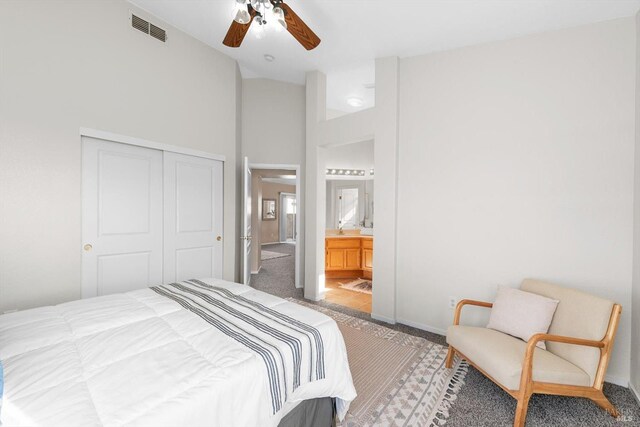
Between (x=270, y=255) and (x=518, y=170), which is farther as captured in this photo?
(x=270, y=255)

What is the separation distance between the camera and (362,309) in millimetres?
3680

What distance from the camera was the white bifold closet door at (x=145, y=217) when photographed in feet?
8.06

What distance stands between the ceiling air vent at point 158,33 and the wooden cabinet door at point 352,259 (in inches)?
158

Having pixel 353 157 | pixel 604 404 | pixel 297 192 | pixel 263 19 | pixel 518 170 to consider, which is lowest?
pixel 604 404

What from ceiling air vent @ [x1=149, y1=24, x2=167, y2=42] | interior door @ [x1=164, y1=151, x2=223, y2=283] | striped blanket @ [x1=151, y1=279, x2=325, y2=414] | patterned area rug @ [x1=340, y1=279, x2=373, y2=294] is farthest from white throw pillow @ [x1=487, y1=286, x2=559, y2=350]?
ceiling air vent @ [x1=149, y1=24, x2=167, y2=42]

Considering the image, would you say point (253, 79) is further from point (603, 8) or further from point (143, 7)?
point (603, 8)

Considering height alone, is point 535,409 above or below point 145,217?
below

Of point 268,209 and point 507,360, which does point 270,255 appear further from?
point 507,360

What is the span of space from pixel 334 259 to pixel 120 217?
3374mm

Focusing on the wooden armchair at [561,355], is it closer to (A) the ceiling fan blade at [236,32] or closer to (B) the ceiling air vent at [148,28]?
(A) the ceiling fan blade at [236,32]

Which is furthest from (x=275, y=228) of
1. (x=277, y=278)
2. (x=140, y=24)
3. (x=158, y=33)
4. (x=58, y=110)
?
(x=58, y=110)

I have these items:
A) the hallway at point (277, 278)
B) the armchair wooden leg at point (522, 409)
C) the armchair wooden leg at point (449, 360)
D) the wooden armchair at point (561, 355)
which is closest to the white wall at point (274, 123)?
the hallway at point (277, 278)

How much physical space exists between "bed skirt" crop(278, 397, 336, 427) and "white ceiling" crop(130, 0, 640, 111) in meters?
3.07

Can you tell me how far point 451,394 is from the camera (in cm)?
198
